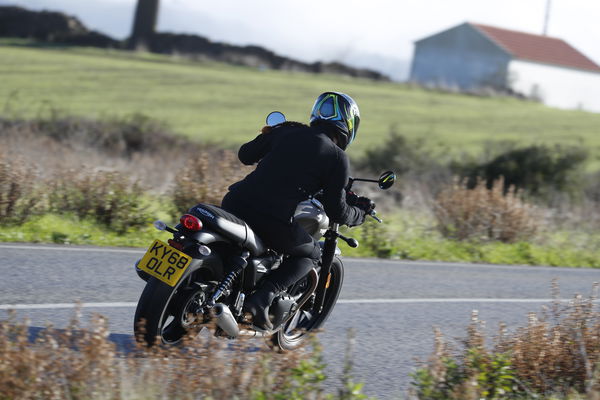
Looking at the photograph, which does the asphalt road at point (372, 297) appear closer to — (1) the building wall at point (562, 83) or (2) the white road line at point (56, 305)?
(2) the white road line at point (56, 305)

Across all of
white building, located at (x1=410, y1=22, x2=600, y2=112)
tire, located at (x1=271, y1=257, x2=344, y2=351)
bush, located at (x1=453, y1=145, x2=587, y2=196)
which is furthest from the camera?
white building, located at (x1=410, y1=22, x2=600, y2=112)

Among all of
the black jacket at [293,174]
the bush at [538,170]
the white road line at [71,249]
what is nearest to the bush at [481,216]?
the white road line at [71,249]

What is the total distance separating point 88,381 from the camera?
182 inches

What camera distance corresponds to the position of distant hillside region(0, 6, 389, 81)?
4634 cm

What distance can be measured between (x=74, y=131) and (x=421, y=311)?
15.4 meters

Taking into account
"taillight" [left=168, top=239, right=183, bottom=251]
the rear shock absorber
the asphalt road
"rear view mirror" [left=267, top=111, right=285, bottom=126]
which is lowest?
the asphalt road

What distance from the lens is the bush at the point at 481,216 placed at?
15.7 meters

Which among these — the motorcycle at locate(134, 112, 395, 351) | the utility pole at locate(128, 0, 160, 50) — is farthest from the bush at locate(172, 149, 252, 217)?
the utility pole at locate(128, 0, 160, 50)

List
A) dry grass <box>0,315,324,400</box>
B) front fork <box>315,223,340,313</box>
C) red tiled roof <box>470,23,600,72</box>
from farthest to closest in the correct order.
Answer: red tiled roof <box>470,23,600,72</box>, front fork <box>315,223,340,313</box>, dry grass <box>0,315,324,400</box>

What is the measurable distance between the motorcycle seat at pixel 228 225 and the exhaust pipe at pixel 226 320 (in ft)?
1.46

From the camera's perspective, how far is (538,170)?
24.4 m

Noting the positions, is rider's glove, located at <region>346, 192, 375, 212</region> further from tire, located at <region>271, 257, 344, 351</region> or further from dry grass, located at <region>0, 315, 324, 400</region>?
dry grass, located at <region>0, 315, 324, 400</region>

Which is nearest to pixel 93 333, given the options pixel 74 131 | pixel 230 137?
pixel 74 131

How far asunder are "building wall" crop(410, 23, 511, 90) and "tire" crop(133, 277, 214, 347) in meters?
59.4
